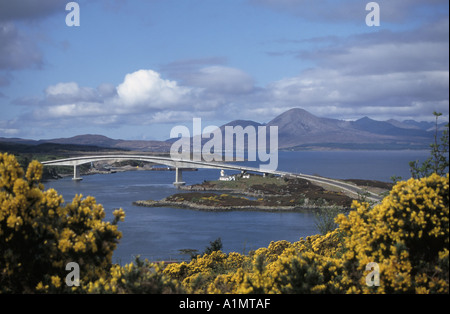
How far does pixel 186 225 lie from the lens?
48438 millimetres

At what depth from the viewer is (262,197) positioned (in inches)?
2763

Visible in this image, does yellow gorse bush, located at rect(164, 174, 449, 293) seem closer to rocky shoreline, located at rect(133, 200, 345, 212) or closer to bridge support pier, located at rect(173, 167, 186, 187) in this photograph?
rocky shoreline, located at rect(133, 200, 345, 212)

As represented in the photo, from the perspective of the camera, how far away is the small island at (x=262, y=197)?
60.4 meters

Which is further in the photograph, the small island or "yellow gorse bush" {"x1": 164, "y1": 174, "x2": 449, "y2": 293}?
the small island

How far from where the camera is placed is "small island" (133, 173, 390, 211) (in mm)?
60438

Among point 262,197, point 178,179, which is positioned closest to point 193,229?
point 262,197

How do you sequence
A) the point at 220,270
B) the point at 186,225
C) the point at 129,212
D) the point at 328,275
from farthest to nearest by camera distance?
the point at 129,212 → the point at 186,225 → the point at 220,270 → the point at 328,275

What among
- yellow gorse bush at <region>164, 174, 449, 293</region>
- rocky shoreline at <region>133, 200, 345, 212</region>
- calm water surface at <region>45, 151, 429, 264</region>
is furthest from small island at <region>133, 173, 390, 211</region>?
yellow gorse bush at <region>164, 174, 449, 293</region>

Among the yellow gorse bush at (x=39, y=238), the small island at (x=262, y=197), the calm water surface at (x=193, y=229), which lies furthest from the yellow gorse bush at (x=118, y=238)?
the small island at (x=262, y=197)

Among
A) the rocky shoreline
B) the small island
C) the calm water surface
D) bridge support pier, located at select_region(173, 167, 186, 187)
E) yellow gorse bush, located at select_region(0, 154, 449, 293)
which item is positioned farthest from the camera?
bridge support pier, located at select_region(173, 167, 186, 187)
